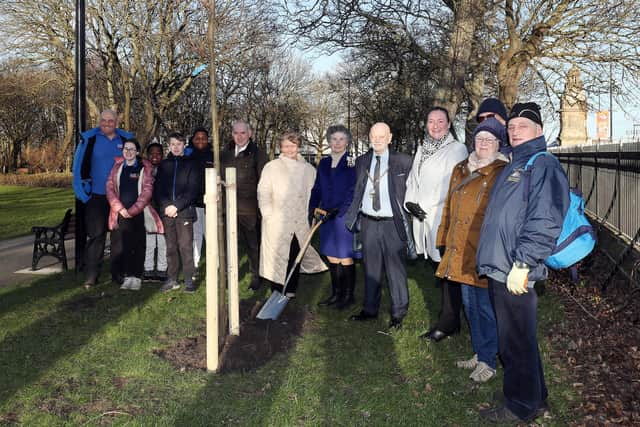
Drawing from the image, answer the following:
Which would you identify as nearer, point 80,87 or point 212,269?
point 212,269

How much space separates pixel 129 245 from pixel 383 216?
3.34 metres

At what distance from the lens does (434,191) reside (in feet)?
18.4

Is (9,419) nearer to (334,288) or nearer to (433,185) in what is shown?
(433,185)

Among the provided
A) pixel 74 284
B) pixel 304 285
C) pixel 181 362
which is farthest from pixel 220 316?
pixel 74 284

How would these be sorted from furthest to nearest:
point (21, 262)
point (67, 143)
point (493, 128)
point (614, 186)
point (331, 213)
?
point (67, 143) < point (21, 262) < point (614, 186) < point (331, 213) < point (493, 128)

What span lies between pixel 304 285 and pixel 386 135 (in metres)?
2.87

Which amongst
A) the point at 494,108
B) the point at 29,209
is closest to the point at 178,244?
the point at 494,108

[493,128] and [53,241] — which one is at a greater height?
[493,128]

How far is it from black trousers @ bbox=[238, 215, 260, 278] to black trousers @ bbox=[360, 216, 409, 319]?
6.66 feet

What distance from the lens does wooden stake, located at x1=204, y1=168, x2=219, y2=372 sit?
479cm

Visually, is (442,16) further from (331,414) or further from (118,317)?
(331,414)

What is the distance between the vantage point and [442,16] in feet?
46.4

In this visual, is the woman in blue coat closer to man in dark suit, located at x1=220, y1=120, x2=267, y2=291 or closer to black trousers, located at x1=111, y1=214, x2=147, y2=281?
man in dark suit, located at x1=220, y1=120, x2=267, y2=291

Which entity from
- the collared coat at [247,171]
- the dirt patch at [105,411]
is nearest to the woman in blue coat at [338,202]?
the collared coat at [247,171]
